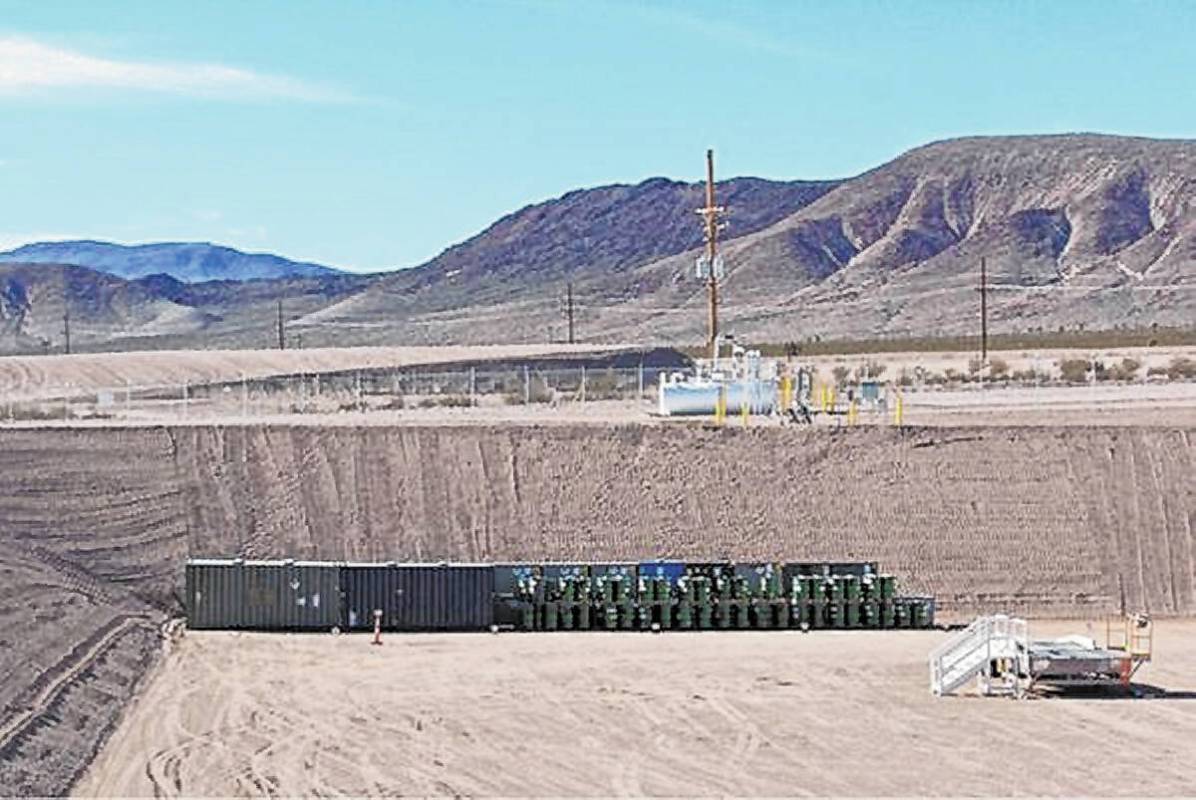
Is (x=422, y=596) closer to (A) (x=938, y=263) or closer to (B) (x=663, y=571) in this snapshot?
(B) (x=663, y=571)

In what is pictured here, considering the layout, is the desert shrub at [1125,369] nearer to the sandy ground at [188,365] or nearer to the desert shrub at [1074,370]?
the desert shrub at [1074,370]

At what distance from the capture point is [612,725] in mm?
30062

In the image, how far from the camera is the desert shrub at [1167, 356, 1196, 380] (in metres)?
72.8

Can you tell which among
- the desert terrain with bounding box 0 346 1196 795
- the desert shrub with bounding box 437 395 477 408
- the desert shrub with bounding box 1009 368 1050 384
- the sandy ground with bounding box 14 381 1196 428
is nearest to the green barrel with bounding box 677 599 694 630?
the desert terrain with bounding box 0 346 1196 795

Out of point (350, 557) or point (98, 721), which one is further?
point (350, 557)

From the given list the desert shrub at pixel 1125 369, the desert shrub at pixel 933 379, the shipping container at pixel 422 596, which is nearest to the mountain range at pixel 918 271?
the desert shrub at pixel 1125 369

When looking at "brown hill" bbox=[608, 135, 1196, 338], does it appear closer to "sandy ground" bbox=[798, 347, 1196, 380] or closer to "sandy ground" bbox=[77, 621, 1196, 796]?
"sandy ground" bbox=[798, 347, 1196, 380]

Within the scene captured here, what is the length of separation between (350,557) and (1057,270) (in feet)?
380

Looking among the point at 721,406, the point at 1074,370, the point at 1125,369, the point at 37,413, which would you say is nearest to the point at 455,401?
the point at 37,413

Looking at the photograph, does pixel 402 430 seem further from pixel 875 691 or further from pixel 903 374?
pixel 903 374

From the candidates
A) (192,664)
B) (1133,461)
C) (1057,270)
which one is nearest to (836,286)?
(1057,270)

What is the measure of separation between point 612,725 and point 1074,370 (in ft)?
158

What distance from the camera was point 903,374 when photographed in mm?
79750

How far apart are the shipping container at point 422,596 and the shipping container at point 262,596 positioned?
44 cm
